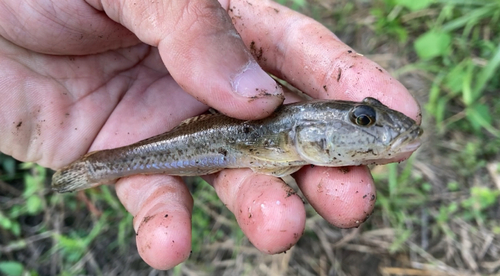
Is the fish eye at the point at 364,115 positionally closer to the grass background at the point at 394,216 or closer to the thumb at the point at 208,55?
the thumb at the point at 208,55

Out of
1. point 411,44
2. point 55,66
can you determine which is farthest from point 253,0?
point 411,44

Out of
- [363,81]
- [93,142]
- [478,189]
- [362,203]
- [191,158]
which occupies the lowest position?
[478,189]

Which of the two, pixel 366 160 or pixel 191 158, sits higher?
pixel 366 160

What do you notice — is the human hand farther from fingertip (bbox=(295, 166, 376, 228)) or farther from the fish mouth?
the fish mouth

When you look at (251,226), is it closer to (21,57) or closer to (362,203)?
(362,203)

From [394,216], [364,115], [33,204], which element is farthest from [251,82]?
[33,204]

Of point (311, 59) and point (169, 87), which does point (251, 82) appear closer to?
point (311, 59)

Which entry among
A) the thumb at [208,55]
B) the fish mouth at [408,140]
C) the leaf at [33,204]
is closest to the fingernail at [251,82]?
the thumb at [208,55]

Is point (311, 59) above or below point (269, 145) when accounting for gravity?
above
